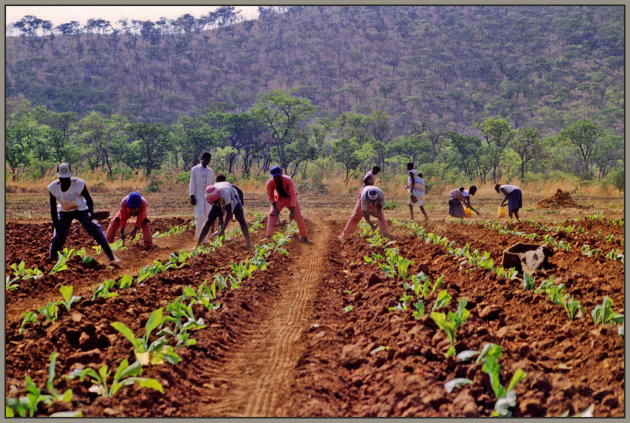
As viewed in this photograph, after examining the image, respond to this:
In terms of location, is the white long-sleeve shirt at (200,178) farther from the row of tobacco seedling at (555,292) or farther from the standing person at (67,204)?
the row of tobacco seedling at (555,292)

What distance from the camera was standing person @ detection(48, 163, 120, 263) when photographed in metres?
7.66

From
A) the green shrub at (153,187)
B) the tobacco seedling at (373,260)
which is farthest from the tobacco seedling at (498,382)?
the green shrub at (153,187)

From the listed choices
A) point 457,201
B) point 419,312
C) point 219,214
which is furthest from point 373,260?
point 457,201

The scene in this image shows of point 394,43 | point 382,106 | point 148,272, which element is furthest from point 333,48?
point 148,272

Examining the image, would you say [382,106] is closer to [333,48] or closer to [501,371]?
[333,48]

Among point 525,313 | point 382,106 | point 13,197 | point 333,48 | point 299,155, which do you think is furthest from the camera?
point 333,48

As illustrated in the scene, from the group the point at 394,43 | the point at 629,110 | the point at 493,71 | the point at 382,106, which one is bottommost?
the point at 629,110

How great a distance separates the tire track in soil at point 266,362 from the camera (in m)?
3.56

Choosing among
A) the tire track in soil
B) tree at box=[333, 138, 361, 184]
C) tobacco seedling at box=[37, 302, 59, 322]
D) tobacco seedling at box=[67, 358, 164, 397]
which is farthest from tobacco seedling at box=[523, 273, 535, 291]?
tree at box=[333, 138, 361, 184]

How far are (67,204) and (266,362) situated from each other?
15.2 feet

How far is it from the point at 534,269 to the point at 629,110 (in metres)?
3.04

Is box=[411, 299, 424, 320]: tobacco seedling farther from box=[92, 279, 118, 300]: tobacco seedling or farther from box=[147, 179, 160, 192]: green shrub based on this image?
box=[147, 179, 160, 192]: green shrub

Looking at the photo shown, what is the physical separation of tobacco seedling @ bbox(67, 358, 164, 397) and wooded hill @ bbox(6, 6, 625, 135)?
69.8m

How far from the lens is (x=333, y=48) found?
352 feet
